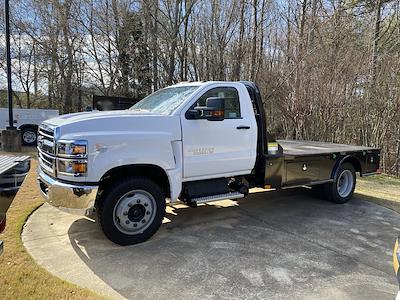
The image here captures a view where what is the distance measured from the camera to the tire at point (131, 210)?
4.49 m

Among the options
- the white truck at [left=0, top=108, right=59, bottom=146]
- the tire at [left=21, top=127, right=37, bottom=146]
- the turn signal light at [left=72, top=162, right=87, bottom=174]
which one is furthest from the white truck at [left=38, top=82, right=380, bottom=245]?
the tire at [left=21, top=127, right=37, bottom=146]

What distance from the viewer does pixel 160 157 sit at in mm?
4734

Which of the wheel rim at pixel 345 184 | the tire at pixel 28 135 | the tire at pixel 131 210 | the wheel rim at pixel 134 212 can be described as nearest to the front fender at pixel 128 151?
the tire at pixel 131 210

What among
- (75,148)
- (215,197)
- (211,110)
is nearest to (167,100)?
(211,110)

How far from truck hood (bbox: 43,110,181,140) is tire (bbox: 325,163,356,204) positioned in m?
3.71

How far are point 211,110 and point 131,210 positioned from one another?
1719mm

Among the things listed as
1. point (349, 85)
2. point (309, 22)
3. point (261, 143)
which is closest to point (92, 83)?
point (309, 22)

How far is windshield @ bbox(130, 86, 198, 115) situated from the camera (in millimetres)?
5246

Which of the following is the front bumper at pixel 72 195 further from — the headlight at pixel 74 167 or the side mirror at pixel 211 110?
the side mirror at pixel 211 110

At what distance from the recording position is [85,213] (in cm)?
438

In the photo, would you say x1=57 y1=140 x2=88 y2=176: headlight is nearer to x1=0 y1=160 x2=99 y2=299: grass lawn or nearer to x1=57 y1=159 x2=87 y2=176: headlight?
x1=57 y1=159 x2=87 y2=176: headlight

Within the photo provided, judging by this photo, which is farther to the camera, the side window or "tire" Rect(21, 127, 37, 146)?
"tire" Rect(21, 127, 37, 146)

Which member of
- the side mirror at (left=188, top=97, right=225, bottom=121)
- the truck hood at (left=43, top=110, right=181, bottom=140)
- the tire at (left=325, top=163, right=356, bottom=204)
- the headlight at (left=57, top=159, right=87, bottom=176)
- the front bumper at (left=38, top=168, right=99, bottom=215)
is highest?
the side mirror at (left=188, top=97, right=225, bottom=121)

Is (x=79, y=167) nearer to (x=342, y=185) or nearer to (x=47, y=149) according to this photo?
(x=47, y=149)
